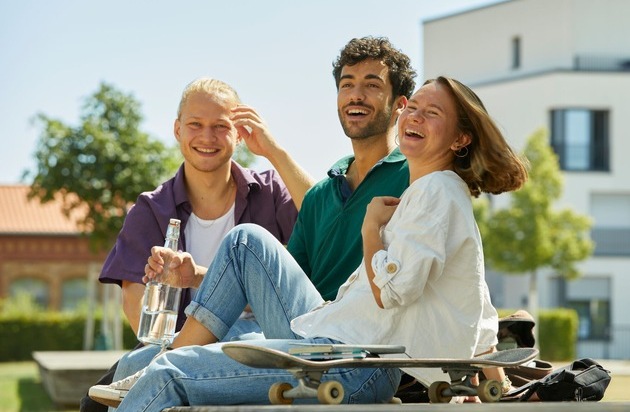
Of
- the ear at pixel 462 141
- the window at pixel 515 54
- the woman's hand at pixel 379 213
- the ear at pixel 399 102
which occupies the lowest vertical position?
the woman's hand at pixel 379 213

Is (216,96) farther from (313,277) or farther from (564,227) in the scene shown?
(564,227)

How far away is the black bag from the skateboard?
377mm

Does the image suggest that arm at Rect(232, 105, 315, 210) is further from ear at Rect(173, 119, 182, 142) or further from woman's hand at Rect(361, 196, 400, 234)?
woman's hand at Rect(361, 196, 400, 234)

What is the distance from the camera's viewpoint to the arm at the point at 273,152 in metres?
5.25

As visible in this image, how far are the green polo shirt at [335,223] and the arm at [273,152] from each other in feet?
0.78

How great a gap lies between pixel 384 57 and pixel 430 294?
5.65 feet

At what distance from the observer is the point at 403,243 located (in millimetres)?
3514

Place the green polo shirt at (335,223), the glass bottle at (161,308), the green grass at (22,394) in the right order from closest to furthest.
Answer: the glass bottle at (161,308)
the green polo shirt at (335,223)
the green grass at (22,394)

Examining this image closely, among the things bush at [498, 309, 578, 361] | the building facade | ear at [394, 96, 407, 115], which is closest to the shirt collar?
ear at [394, 96, 407, 115]

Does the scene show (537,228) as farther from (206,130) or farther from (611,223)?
(206,130)

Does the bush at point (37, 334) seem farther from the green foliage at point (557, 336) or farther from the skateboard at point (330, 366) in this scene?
the skateboard at point (330, 366)

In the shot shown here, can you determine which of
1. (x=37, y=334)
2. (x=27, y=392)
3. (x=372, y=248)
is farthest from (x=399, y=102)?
(x=37, y=334)

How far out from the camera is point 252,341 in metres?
3.57

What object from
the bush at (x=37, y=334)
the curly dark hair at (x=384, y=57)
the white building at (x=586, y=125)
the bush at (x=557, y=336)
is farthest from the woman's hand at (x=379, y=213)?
the white building at (x=586, y=125)
